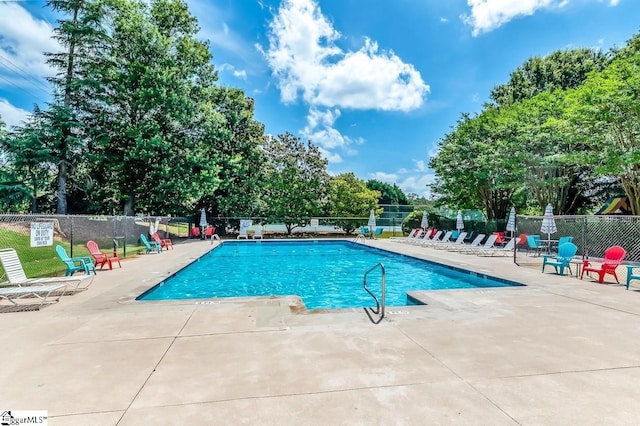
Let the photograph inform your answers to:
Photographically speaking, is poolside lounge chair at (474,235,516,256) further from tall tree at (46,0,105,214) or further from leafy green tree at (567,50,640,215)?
tall tree at (46,0,105,214)

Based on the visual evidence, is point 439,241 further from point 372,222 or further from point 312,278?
point 312,278

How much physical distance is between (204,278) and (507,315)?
833cm

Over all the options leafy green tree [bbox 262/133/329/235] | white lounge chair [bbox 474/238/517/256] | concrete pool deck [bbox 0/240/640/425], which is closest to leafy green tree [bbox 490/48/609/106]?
white lounge chair [bbox 474/238/517/256]

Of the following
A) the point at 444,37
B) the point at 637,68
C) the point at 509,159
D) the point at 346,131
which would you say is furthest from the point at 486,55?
the point at 346,131

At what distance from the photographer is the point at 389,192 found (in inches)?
2717

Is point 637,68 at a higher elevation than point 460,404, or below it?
higher

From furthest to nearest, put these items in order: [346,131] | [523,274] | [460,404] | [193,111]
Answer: [346,131], [193,111], [523,274], [460,404]

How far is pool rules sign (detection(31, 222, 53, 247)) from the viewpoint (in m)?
7.17

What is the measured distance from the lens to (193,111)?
66.3 ft

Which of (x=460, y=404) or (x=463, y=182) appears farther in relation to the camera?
(x=463, y=182)

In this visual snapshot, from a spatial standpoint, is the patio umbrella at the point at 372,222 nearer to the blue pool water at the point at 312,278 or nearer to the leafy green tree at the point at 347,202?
the leafy green tree at the point at 347,202

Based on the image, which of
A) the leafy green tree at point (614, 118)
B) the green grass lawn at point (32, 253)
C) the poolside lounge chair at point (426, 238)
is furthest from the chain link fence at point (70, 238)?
the leafy green tree at point (614, 118)

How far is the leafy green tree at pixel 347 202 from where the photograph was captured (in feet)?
82.4

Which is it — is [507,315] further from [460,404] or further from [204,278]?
[204,278]
